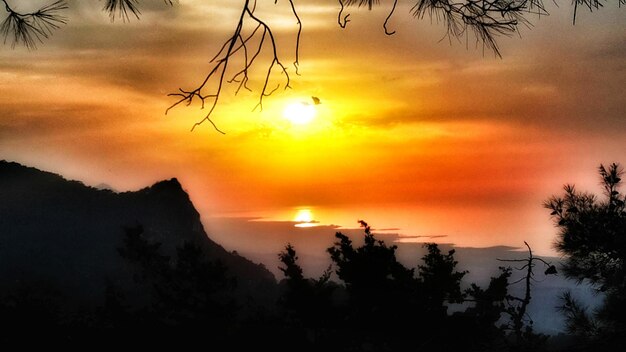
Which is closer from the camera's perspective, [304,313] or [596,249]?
[596,249]

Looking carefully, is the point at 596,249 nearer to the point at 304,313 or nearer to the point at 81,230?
the point at 304,313

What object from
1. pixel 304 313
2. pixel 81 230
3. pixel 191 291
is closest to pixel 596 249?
pixel 304 313

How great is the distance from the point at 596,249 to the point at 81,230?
119m

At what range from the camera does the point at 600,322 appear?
1284cm

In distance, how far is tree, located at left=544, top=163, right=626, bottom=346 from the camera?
11688mm

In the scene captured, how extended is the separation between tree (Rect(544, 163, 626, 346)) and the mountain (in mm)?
85705

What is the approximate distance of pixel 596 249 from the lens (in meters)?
12.1

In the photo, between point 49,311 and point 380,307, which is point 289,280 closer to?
point 380,307

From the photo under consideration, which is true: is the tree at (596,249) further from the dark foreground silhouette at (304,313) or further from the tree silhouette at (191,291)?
the tree silhouette at (191,291)

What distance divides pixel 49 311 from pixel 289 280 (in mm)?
9420

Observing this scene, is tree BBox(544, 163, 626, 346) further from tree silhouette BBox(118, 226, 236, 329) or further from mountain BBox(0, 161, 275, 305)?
mountain BBox(0, 161, 275, 305)

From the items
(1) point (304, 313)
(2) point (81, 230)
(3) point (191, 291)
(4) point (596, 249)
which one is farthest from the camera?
(2) point (81, 230)

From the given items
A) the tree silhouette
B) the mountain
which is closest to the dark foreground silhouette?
the tree silhouette

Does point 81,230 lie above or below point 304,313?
above
